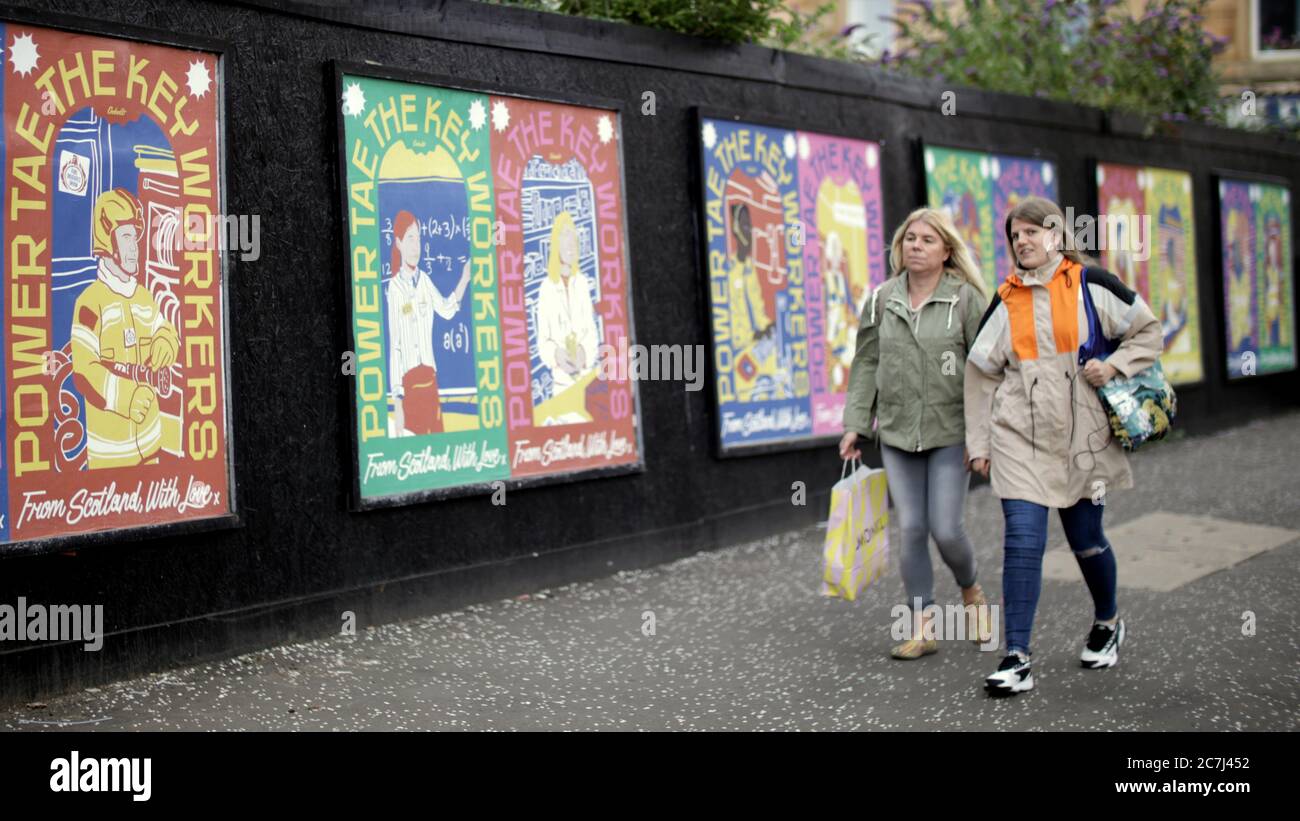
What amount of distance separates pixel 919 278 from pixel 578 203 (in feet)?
8.54

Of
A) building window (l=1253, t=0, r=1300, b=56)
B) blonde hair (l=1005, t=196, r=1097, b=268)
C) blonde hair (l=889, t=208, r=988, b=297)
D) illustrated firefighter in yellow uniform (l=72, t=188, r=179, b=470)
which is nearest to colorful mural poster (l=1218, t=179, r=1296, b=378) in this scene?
building window (l=1253, t=0, r=1300, b=56)

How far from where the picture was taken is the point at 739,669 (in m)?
6.41

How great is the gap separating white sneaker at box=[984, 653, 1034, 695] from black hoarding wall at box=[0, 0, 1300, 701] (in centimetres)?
214

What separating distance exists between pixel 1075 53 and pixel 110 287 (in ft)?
37.6

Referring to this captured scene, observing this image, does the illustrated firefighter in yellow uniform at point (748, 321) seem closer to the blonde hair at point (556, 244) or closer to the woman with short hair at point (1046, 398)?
the blonde hair at point (556, 244)

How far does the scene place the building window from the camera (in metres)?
22.9

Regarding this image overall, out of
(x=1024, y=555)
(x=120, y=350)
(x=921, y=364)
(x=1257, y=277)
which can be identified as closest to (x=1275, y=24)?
(x=1257, y=277)

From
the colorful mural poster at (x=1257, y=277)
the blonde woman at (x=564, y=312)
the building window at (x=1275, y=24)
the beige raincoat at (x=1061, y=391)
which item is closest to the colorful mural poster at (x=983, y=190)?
the colorful mural poster at (x=1257, y=277)

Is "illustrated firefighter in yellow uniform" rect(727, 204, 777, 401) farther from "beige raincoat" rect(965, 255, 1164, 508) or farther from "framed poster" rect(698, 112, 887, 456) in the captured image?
"beige raincoat" rect(965, 255, 1164, 508)

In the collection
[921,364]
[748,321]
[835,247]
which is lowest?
[921,364]

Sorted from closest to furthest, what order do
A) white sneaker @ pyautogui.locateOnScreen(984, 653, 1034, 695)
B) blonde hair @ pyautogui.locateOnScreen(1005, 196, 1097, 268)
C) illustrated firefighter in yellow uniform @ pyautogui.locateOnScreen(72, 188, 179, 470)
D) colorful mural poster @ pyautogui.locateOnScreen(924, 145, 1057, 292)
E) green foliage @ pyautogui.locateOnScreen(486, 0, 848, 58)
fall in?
1. white sneaker @ pyautogui.locateOnScreen(984, 653, 1034, 695)
2. blonde hair @ pyautogui.locateOnScreen(1005, 196, 1097, 268)
3. illustrated firefighter in yellow uniform @ pyautogui.locateOnScreen(72, 188, 179, 470)
4. green foliage @ pyautogui.locateOnScreen(486, 0, 848, 58)
5. colorful mural poster @ pyautogui.locateOnScreen(924, 145, 1057, 292)

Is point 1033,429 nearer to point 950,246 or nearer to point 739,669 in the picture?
point 950,246

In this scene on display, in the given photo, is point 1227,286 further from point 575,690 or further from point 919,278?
point 575,690

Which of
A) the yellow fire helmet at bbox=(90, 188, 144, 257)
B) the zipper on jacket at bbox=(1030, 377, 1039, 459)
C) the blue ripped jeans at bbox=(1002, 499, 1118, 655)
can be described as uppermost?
the yellow fire helmet at bbox=(90, 188, 144, 257)
